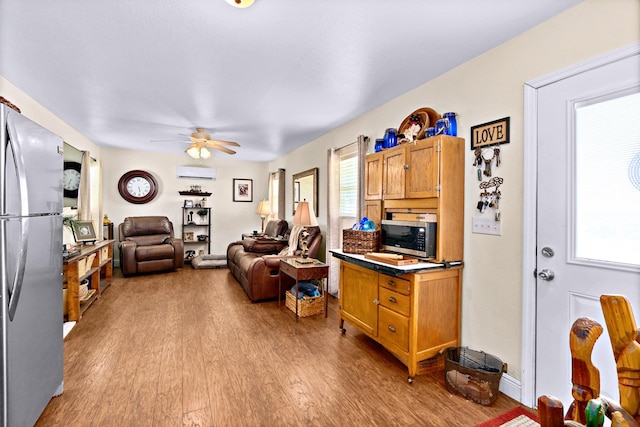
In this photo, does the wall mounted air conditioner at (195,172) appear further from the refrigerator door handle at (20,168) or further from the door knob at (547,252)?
the door knob at (547,252)

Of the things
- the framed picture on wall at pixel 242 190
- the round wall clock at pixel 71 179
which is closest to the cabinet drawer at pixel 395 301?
the round wall clock at pixel 71 179

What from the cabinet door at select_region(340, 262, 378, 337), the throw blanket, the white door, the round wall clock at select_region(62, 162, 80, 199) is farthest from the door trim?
the round wall clock at select_region(62, 162, 80, 199)

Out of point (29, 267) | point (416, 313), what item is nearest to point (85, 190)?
point (29, 267)

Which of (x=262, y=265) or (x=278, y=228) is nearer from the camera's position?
(x=262, y=265)

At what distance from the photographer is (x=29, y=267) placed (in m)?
1.60

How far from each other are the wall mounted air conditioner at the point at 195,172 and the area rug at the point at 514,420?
6.41 metres

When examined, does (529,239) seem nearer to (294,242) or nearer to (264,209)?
(294,242)

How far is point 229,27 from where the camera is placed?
192 centimetres

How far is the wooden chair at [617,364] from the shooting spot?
626mm

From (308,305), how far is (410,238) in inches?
61.9

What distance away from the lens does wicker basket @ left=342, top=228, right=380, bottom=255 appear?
275cm

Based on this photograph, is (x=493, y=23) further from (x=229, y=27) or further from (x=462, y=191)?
(x=229, y=27)

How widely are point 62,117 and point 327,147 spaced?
11.5ft

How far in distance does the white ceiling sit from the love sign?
21.3 inches
